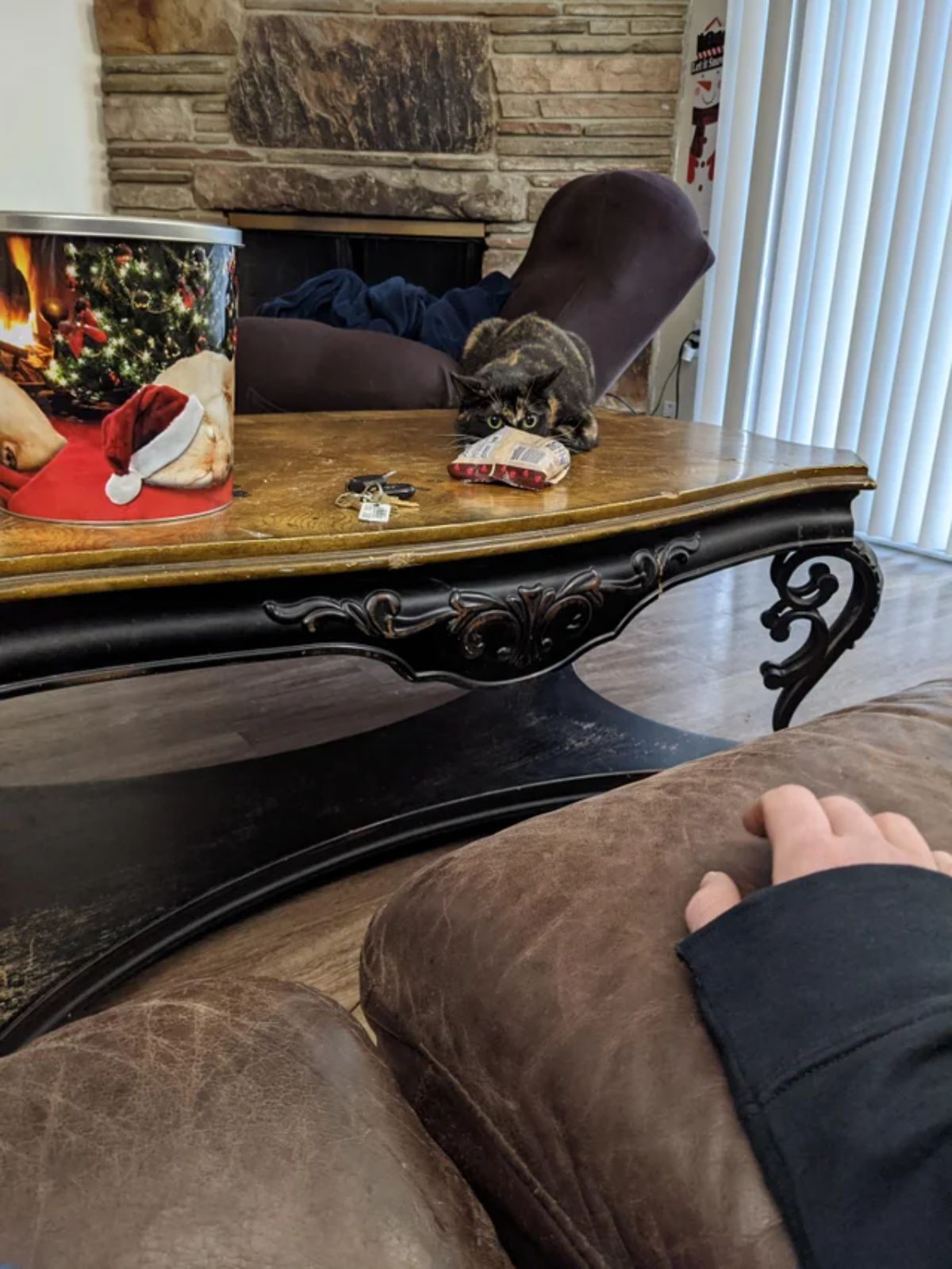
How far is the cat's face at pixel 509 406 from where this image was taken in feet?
4.21

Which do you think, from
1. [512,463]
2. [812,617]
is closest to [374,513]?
[512,463]

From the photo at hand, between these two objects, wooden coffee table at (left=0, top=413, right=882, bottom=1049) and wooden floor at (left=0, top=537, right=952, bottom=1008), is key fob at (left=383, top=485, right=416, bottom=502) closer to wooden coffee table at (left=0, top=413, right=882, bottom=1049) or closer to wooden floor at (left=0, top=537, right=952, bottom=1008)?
wooden coffee table at (left=0, top=413, right=882, bottom=1049)

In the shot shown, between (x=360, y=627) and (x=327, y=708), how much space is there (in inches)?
32.4

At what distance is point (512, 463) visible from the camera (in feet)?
3.26

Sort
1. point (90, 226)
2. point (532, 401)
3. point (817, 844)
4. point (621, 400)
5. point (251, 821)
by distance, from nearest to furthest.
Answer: point (817, 844) → point (90, 226) → point (251, 821) → point (532, 401) → point (621, 400)

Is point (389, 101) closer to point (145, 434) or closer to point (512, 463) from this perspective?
point (512, 463)

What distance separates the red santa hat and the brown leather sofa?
39 centimetres

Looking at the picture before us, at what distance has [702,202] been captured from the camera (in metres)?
3.37

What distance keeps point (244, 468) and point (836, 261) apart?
8.04 feet

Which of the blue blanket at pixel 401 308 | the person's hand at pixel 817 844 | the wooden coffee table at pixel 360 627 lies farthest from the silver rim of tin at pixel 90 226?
the blue blanket at pixel 401 308

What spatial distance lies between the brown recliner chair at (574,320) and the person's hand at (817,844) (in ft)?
5.01

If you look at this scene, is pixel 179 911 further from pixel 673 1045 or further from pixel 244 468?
pixel 673 1045

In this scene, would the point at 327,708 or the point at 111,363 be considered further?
the point at 327,708

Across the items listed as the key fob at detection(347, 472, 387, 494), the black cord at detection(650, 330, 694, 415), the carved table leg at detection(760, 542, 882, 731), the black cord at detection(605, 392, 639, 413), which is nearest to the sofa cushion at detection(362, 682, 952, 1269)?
the key fob at detection(347, 472, 387, 494)
